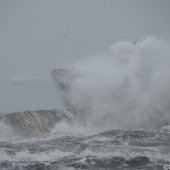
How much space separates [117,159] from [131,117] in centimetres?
2829

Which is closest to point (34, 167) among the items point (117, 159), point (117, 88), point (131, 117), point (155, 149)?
point (117, 159)

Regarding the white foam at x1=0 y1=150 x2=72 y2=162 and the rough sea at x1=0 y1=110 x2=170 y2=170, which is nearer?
the rough sea at x1=0 y1=110 x2=170 y2=170

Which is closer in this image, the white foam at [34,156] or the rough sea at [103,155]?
the rough sea at [103,155]

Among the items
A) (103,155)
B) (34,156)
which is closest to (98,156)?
(103,155)

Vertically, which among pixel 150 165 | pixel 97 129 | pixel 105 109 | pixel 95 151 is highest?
pixel 105 109

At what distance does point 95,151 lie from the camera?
2384 centimetres

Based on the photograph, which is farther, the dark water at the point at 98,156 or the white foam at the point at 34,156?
the white foam at the point at 34,156

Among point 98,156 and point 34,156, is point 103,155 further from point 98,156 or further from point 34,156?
point 34,156

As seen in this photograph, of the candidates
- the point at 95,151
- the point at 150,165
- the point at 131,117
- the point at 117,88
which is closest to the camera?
the point at 150,165

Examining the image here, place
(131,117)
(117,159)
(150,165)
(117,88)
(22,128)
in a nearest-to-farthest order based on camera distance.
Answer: (150,165), (117,159), (22,128), (131,117), (117,88)

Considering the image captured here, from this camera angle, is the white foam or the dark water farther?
the white foam

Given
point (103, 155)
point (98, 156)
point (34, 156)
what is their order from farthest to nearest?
1. point (34, 156)
2. point (103, 155)
3. point (98, 156)

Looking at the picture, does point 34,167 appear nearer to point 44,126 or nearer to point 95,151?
point 95,151

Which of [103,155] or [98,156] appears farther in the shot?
[103,155]
